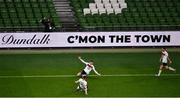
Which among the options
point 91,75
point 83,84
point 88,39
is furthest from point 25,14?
point 83,84

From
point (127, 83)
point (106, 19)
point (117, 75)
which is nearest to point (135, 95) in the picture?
point (127, 83)

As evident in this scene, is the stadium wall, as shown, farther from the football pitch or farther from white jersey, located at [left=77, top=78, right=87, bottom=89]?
white jersey, located at [left=77, top=78, right=87, bottom=89]

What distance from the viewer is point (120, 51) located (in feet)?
113

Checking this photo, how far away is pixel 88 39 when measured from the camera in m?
34.4

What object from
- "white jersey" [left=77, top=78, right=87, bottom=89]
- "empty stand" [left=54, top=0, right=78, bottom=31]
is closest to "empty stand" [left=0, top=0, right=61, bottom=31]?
"empty stand" [left=54, top=0, right=78, bottom=31]

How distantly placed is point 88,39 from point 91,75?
22.0ft

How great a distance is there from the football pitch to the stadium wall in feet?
2.56

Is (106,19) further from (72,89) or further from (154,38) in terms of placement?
(72,89)

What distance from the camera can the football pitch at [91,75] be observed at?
961 inches

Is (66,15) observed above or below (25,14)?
below

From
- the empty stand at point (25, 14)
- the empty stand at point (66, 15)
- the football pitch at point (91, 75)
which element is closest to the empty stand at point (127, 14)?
the empty stand at point (66, 15)

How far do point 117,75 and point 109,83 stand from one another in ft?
6.00

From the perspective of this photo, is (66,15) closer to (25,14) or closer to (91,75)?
(25,14)

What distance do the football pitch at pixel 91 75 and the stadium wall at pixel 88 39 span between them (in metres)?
0.78
